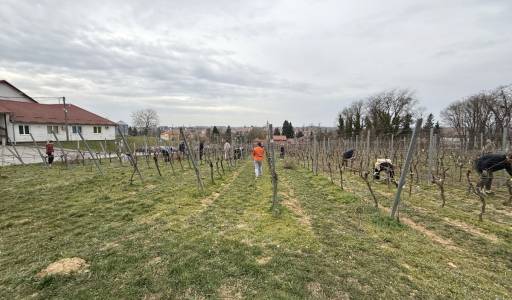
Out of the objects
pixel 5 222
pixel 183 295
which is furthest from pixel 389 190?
pixel 5 222

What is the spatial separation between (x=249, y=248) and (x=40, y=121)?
113 feet

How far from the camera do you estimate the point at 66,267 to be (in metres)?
3.26

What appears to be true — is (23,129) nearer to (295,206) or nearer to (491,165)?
(295,206)

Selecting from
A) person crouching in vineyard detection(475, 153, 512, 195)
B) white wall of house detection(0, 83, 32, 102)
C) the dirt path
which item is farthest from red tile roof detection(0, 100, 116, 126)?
person crouching in vineyard detection(475, 153, 512, 195)

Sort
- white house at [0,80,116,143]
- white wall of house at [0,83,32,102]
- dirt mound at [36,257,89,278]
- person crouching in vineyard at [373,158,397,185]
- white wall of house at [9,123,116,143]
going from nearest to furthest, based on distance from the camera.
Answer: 1. dirt mound at [36,257,89,278]
2. person crouching in vineyard at [373,158,397,185]
3. white house at [0,80,116,143]
4. white wall of house at [9,123,116,143]
5. white wall of house at [0,83,32,102]

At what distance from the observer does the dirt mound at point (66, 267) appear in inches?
124

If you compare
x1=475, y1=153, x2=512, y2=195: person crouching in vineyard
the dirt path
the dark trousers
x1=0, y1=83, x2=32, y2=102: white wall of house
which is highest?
x1=0, y1=83, x2=32, y2=102: white wall of house

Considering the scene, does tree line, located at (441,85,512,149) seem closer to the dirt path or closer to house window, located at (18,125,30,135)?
the dirt path

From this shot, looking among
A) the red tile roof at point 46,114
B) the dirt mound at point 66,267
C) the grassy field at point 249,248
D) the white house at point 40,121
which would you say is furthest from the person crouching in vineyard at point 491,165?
the red tile roof at point 46,114

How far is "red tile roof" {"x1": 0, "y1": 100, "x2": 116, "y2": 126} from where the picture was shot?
89.6 ft

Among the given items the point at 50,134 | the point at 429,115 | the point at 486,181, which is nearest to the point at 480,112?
the point at 429,115

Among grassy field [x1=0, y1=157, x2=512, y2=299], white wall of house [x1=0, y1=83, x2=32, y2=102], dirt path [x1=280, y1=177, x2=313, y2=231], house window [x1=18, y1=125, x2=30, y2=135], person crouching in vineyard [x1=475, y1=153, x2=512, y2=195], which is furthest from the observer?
white wall of house [x1=0, y1=83, x2=32, y2=102]

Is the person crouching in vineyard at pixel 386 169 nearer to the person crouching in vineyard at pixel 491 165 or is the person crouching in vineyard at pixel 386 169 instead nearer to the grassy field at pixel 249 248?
the grassy field at pixel 249 248

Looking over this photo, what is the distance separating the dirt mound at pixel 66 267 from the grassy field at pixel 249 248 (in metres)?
0.07
